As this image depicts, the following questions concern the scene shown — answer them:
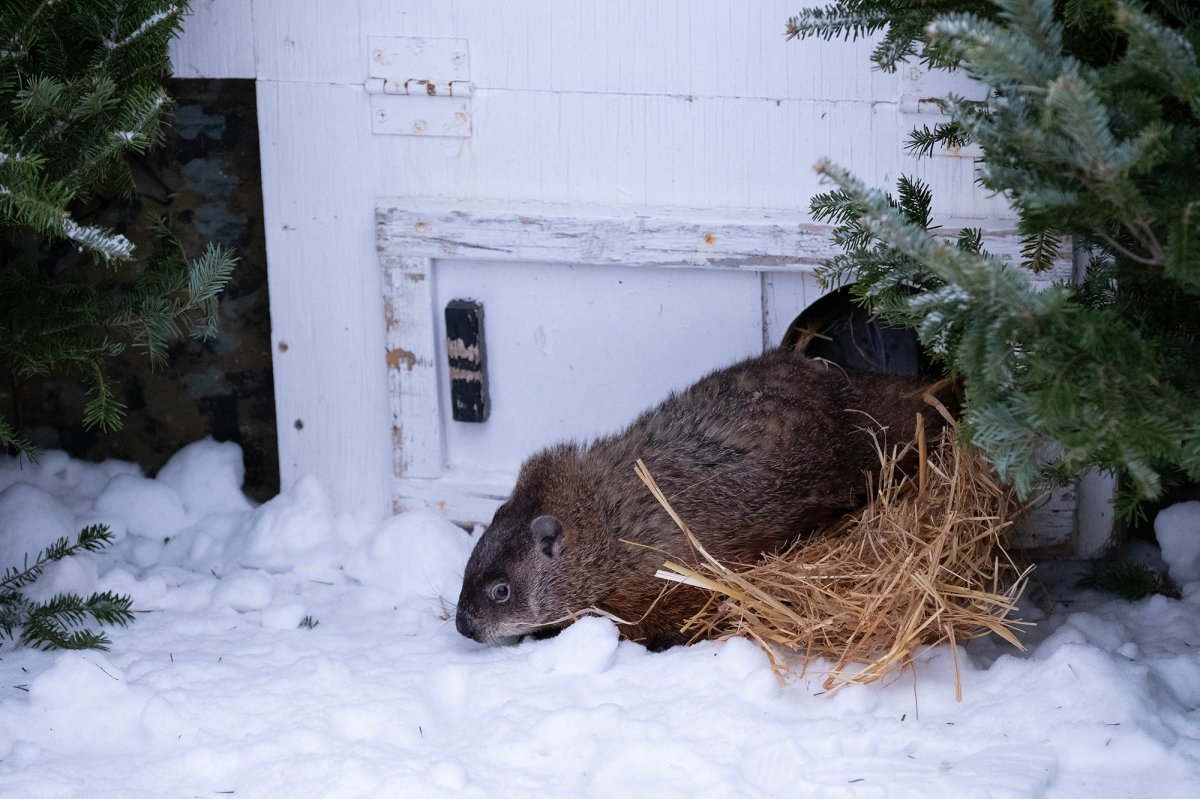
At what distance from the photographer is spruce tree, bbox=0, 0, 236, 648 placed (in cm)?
338

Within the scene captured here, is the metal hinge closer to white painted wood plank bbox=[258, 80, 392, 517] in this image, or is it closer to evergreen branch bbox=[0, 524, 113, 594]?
white painted wood plank bbox=[258, 80, 392, 517]

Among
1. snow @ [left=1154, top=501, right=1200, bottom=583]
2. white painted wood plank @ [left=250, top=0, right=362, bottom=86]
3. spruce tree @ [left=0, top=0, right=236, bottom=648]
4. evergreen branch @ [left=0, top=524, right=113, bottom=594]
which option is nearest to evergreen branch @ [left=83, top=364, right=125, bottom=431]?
spruce tree @ [left=0, top=0, right=236, bottom=648]

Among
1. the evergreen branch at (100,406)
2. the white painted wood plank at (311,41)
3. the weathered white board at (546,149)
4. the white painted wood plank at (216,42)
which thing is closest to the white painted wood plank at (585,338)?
the weathered white board at (546,149)

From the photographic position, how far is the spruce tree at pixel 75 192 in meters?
3.38

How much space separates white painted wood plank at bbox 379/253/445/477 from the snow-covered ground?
69 centimetres

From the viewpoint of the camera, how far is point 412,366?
4.71 meters

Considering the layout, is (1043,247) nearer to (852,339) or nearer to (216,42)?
(852,339)

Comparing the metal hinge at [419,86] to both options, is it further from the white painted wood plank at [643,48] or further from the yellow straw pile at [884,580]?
the yellow straw pile at [884,580]

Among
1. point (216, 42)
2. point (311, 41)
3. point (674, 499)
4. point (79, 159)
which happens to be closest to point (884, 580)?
point (674, 499)

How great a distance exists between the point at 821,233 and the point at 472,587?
174 cm

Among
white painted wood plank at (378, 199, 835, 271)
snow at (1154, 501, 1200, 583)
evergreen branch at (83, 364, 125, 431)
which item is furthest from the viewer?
white painted wood plank at (378, 199, 835, 271)

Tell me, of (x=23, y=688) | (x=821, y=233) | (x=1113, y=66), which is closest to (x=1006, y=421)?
(x=1113, y=66)

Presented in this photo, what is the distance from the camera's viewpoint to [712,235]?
175 inches

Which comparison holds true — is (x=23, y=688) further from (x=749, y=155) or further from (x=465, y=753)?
(x=749, y=155)
